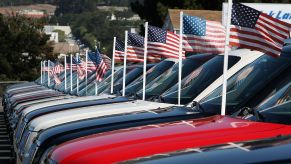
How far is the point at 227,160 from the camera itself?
11.7ft

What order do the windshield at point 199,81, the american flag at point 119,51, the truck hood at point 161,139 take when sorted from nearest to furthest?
the truck hood at point 161,139, the windshield at point 199,81, the american flag at point 119,51

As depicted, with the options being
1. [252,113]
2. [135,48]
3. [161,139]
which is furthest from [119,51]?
[161,139]

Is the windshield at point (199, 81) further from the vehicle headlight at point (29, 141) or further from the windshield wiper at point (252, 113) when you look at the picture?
the windshield wiper at point (252, 113)

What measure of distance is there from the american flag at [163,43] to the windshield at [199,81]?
332 centimetres

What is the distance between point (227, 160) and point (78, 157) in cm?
113

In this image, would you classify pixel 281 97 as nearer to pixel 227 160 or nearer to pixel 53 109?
pixel 227 160

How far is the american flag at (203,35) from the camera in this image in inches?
374

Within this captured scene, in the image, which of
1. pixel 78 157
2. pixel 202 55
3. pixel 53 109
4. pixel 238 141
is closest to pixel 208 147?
pixel 238 141

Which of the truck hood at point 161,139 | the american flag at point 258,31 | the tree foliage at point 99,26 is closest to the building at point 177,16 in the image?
the american flag at point 258,31

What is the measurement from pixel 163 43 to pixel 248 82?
6.40m

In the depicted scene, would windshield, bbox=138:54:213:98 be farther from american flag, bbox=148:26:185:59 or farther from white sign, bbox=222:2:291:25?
white sign, bbox=222:2:291:25

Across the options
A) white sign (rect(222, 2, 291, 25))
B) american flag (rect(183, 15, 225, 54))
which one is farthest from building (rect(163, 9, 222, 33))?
american flag (rect(183, 15, 225, 54))

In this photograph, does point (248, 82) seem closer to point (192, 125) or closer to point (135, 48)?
point (192, 125)

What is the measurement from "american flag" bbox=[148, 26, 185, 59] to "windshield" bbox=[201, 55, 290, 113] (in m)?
5.10
